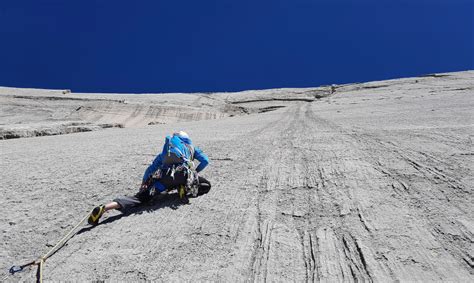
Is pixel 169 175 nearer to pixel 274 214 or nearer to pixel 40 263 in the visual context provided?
pixel 274 214

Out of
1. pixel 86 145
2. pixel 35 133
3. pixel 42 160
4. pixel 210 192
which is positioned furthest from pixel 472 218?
pixel 35 133

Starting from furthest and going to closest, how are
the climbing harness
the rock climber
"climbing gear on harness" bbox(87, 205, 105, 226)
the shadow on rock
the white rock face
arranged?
the rock climber
the shadow on rock
"climbing gear on harness" bbox(87, 205, 105, 226)
the climbing harness
the white rock face

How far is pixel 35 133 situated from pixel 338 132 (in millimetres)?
13076

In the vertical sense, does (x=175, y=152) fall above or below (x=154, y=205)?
above

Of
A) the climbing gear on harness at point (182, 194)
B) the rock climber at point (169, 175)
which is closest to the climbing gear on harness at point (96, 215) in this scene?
the rock climber at point (169, 175)

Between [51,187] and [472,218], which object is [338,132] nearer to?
[472,218]

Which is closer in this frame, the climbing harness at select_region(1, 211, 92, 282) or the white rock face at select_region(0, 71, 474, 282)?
the white rock face at select_region(0, 71, 474, 282)

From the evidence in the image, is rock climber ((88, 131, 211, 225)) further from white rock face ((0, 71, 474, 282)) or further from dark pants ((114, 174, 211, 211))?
white rock face ((0, 71, 474, 282))

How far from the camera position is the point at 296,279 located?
2.97 metres

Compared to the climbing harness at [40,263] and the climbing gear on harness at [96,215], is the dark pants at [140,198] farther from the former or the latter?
the climbing harness at [40,263]

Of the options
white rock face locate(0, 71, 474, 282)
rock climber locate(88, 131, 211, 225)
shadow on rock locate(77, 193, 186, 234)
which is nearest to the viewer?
white rock face locate(0, 71, 474, 282)

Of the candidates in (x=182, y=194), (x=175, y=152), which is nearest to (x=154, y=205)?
(x=182, y=194)

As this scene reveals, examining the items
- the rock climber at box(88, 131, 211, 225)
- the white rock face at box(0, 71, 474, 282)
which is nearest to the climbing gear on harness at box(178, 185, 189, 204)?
the rock climber at box(88, 131, 211, 225)

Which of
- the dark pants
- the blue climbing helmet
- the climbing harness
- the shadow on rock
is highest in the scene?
the blue climbing helmet
